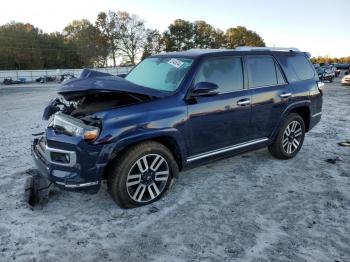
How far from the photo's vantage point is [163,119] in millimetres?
3832

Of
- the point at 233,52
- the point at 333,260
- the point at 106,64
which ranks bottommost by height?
the point at 333,260

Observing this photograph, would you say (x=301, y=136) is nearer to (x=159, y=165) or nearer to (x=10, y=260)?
(x=159, y=165)

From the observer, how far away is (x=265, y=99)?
4957 millimetres

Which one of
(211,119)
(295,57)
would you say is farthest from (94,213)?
(295,57)

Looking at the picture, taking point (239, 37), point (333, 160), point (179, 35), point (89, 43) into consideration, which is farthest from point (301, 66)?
point (239, 37)

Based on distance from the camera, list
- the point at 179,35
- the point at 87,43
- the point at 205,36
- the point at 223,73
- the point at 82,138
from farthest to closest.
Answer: the point at 205,36 → the point at 179,35 → the point at 87,43 → the point at 223,73 → the point at 82,138

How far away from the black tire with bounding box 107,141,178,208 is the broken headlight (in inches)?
17.6

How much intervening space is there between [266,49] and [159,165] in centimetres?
277

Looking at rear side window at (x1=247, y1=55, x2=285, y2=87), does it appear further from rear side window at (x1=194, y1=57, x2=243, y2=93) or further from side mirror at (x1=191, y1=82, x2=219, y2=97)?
side mirror at (x1=191, y1=82, x2=219, y2=97)

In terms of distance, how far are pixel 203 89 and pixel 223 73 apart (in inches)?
27.1

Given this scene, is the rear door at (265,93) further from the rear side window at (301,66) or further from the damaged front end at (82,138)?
the damaged front end at (82,138)

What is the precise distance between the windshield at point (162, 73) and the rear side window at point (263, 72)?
1.06 metres

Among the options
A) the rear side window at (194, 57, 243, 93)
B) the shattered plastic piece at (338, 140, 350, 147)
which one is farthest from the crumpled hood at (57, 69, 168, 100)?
the shattered plastic piece at (338, 140, 350, 147)

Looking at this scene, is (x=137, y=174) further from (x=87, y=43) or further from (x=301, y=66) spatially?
(x=87, y=43)
